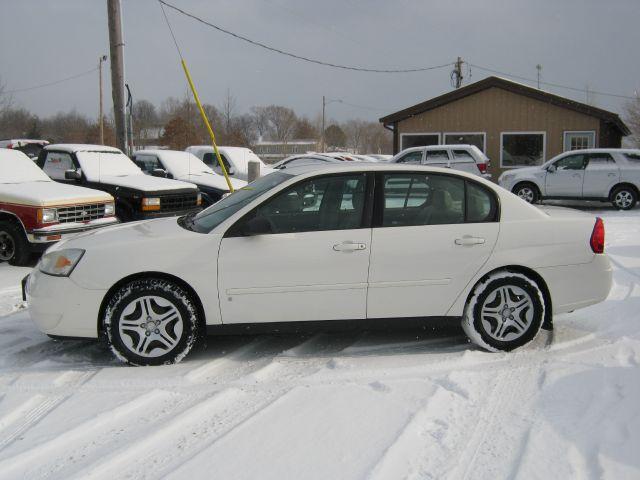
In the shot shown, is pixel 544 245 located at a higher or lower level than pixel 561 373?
higher

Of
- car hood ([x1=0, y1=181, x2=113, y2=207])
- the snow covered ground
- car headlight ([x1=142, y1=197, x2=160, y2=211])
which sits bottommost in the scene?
the snow covered ground

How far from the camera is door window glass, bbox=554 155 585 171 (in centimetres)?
1705

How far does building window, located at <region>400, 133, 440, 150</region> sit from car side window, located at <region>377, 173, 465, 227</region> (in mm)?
21562

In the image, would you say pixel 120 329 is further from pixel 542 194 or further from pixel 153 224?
pixel 542 194

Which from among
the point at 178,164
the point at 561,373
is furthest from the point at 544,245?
the point at 178,164

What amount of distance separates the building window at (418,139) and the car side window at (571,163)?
9091 millimetres

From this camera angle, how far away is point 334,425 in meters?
3.70

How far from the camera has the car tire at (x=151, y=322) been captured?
468cm

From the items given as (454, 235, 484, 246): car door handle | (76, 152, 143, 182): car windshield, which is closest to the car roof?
(76, 152, 143, 182): car windshield

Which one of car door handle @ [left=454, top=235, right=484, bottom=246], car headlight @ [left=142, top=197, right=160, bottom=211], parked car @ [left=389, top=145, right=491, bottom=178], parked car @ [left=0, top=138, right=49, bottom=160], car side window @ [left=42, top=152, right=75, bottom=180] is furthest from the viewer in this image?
parked car @ [left=0, top=138, right=49, bottom=160]

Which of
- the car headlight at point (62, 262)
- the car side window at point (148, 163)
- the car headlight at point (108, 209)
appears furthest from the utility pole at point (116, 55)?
the car headlight at point (62, 262)

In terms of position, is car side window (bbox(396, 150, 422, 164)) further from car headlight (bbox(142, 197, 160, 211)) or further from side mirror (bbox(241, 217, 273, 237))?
side mirror (bbox(241, 217, 273, 237))

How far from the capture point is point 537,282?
16.7 ft

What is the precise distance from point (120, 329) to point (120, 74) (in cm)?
1019
